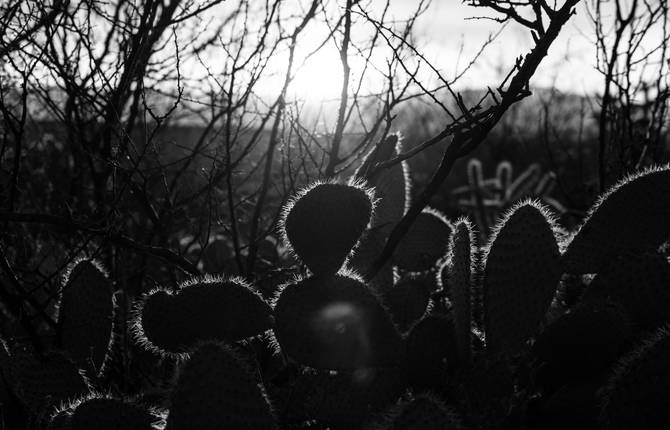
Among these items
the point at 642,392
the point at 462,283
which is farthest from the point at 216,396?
the point at 642,392

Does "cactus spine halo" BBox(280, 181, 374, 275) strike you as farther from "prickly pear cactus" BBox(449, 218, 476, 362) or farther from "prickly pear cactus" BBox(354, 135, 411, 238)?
"prickly pear cactus" BBox(354, 135, 411, 238)

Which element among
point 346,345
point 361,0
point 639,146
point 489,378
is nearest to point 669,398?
point 489,378

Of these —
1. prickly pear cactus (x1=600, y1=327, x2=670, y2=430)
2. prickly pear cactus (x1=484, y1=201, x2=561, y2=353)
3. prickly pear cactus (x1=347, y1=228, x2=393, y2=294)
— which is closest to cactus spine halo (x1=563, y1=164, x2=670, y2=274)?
prickly pear cactus (x1=484, y1=201, x2=561, y2=353)

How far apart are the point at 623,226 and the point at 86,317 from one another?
1.72 meters

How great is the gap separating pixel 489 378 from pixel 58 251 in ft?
9.06

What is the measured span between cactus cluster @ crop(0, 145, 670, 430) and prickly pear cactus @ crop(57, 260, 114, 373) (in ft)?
0.51

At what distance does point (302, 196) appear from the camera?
1.97 m

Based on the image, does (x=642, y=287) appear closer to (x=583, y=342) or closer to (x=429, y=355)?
(x=583, y=342)

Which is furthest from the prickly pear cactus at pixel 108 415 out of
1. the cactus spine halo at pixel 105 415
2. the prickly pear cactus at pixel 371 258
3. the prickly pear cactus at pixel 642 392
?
the prickly pear cactus at pixel 371 258

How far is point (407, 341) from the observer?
6.70 feet

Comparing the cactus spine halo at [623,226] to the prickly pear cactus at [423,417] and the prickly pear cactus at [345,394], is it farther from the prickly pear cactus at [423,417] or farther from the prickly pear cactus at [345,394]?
the prickly pear cactus at [423,417]

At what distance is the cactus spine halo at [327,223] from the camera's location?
1919mm

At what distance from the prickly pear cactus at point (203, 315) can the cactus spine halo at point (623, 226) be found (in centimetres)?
93

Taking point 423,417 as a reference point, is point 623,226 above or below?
above
